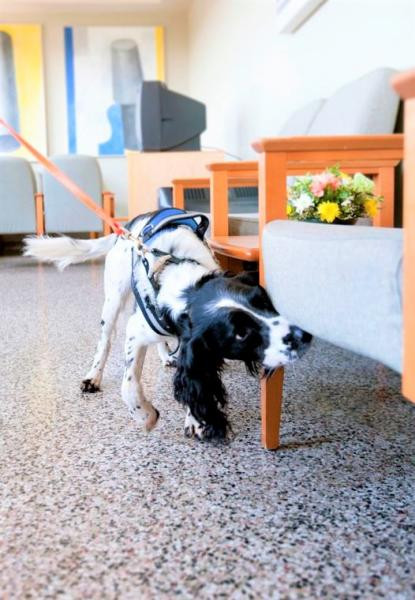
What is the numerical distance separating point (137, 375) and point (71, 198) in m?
4.08

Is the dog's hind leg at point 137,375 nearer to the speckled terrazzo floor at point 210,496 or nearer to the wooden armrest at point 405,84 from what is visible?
the speckled terrazzo floor at point 210,496

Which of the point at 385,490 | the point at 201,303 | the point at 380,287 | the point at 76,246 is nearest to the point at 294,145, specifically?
the point at 201,303

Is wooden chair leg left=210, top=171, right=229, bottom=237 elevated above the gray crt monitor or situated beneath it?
situated beneath

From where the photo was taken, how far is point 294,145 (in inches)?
47.9

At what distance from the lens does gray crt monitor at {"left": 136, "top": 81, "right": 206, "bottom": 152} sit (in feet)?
14.9

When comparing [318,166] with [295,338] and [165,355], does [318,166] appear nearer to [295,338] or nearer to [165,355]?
[295,338]

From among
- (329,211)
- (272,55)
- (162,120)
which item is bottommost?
(329,211)

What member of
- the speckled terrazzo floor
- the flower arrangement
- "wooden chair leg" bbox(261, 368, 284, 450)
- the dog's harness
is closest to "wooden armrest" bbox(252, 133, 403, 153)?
the flower arrangement

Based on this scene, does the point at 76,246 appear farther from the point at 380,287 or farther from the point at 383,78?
the point at 380,287

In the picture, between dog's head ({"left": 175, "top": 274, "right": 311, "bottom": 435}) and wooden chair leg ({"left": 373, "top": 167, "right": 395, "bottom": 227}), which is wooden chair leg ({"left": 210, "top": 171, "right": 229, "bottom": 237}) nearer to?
wooden chair leg ({"left": 373, "top": 167, "right": 395, "bottom": 227})

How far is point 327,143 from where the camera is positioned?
4.18ft

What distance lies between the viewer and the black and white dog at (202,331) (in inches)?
44.4

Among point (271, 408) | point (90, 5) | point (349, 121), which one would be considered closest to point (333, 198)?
point (271, 408)

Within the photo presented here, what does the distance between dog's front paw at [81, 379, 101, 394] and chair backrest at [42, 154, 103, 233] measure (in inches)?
145
